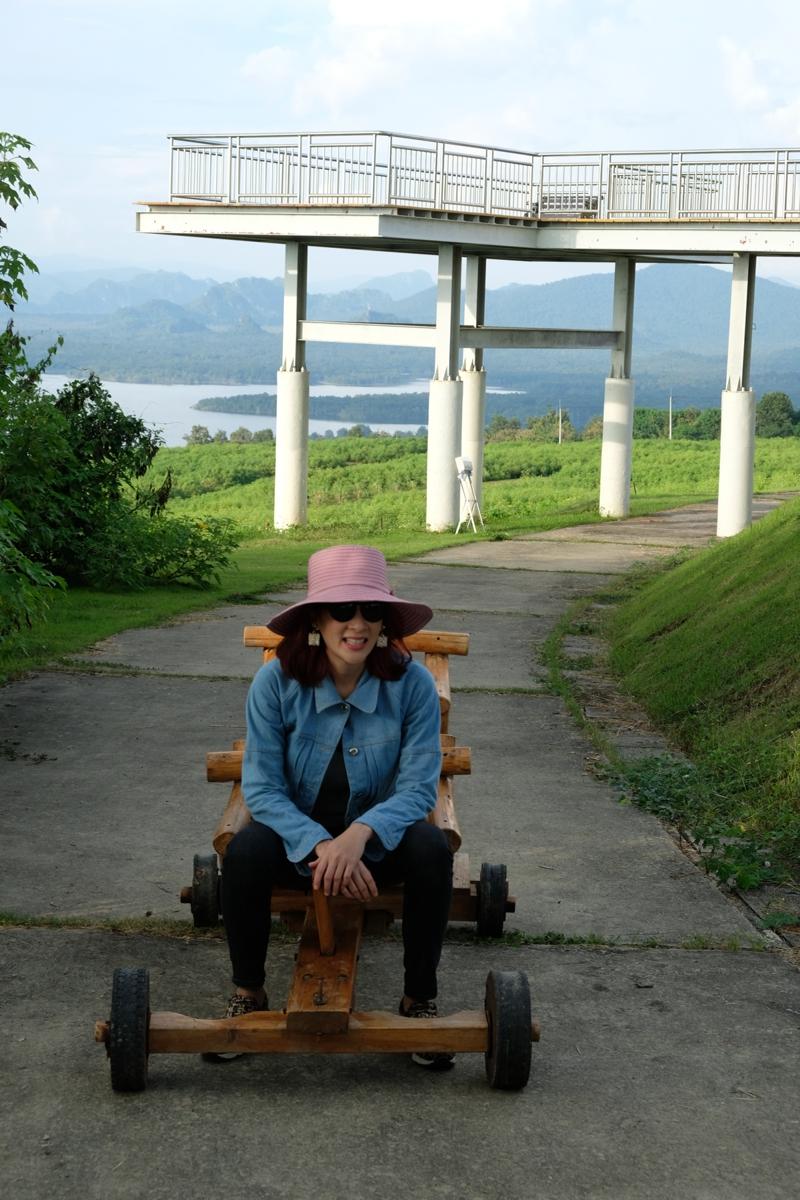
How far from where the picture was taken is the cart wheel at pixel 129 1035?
12.6 feet

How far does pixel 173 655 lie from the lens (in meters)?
11.2

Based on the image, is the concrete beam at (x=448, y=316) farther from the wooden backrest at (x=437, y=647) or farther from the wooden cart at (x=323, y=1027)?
the wooden cart at (x=323, y=1027)

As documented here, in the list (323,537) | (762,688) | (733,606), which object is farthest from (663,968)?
(323,537)

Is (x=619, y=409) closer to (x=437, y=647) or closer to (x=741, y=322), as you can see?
(x=741, y=322)

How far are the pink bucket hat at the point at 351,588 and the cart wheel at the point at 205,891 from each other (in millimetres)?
1034

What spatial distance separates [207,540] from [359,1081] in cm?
1201

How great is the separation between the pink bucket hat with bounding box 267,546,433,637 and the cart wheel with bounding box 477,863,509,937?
3.21 ft

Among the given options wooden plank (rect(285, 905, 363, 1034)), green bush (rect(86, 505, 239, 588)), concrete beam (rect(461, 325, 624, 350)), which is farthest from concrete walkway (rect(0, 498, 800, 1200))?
concrete beam (rect(461, 325, 624, 350))

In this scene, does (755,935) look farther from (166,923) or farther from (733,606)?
(733,606)

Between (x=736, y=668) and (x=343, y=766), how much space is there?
15.4 feet

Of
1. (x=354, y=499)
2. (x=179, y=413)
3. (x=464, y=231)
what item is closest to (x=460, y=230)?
(x=464, y=231)

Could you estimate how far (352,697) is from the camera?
172 inches

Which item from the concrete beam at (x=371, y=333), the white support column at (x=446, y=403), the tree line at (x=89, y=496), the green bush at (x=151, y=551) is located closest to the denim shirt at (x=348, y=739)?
the tree line at (x=89, y=496)

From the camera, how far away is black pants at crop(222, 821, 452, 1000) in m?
4.18
